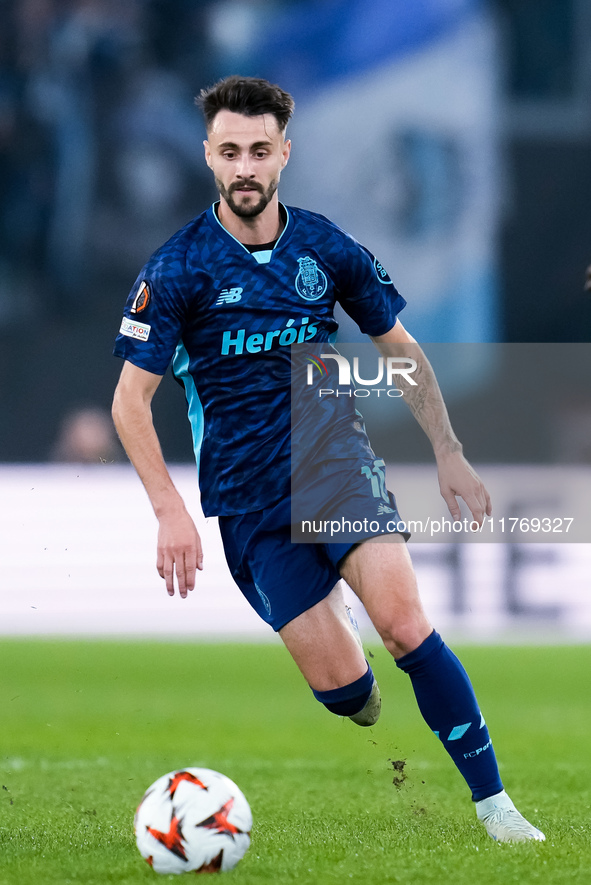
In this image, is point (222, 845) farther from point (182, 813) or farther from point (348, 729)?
point (348, 729)

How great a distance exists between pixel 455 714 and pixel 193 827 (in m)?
0.91

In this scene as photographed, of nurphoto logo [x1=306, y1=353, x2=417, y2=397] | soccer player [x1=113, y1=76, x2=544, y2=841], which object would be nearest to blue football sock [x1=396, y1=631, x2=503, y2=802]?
soccer player [x1=113, y1=76, x2=544, y2=841]

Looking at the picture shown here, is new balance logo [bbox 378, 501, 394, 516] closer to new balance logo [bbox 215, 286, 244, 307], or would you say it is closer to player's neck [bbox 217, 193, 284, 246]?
new balance logo [bbox 215, 286, 244, 307]

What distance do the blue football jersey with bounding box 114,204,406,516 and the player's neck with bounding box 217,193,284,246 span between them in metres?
0.03

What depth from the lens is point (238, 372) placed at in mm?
4090

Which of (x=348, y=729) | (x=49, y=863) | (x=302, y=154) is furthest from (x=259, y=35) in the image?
(x=49, y=863)

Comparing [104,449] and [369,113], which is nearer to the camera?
[104,449]

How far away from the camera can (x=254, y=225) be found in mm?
4125

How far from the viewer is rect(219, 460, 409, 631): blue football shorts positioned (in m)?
3.95

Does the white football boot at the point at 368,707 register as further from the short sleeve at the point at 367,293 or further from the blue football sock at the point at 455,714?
the short sleeve at the point at 367,293

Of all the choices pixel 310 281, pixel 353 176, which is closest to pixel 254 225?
pixel 310 281

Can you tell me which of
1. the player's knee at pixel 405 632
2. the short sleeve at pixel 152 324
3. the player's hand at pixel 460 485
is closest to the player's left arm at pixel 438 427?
the player's hand at pixel 460 485

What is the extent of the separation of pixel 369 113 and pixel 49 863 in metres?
13.6

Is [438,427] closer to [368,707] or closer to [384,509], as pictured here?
[384,509]
